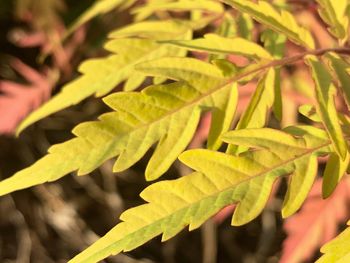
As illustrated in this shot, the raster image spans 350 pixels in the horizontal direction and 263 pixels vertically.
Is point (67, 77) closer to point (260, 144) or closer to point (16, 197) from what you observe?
point (16, 197)

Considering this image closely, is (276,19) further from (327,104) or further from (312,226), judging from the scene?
(312,226)

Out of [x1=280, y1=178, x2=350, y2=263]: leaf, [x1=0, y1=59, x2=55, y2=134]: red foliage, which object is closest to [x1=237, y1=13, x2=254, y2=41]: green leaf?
[x1=280, y1=178, x2=350, y2=263]: leaf

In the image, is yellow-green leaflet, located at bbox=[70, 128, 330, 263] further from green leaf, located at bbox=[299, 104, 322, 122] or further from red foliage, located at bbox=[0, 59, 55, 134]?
red foliage, located at bbox=[0, 59, 55, 134]

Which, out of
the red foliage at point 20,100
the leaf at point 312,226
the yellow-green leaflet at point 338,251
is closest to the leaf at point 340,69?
the yellow-green leaflet at point 338,251

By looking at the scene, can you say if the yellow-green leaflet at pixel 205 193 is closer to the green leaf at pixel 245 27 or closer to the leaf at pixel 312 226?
the green leaf at pixel 245 27

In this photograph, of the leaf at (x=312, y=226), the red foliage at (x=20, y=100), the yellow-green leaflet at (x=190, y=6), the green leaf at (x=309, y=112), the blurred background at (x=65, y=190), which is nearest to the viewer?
the green leaf at (x=309, y=112)
